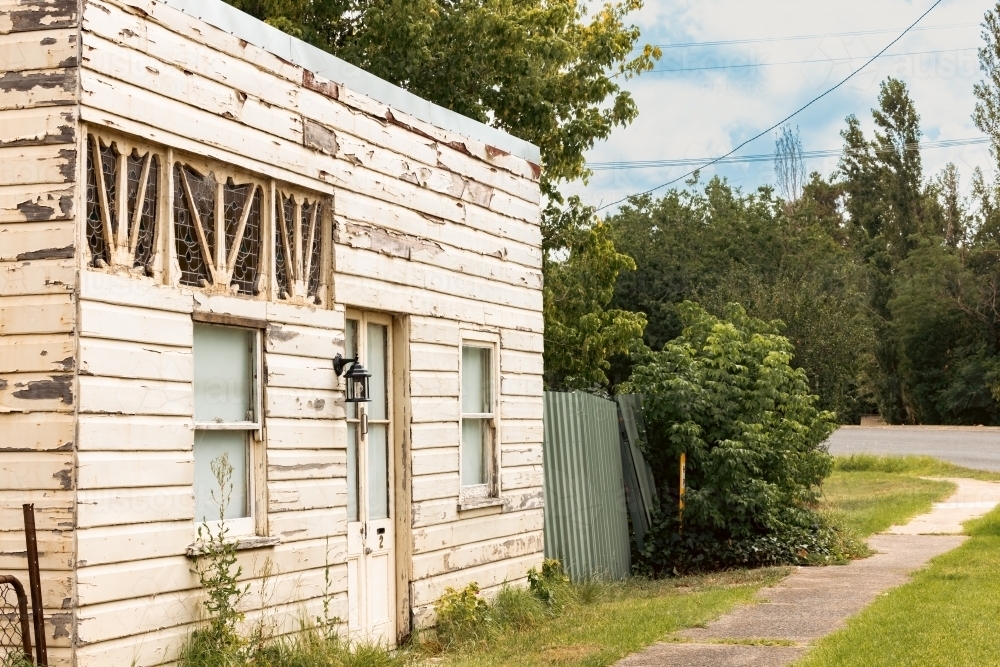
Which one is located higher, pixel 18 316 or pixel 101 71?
pixel 101 71

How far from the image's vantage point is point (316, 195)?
823cm

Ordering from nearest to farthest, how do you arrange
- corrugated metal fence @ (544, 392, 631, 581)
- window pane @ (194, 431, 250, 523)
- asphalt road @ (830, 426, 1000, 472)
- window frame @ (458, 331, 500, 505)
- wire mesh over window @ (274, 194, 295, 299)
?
1. window pane @ (194, 431, 250, 523)
2. wire mesh over window @ (274, 194, 295, 299)
3. window frame @ (458, 331, 500, 505)
4. corrugated metal fence @ (544, 392, 631, 581)
5. asphalt road @ (830, 426, 1000, 472)

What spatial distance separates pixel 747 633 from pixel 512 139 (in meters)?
4.87

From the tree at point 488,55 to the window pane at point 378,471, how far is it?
11020 millimetres

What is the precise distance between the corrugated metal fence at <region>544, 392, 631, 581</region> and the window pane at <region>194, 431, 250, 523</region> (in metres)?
5.21

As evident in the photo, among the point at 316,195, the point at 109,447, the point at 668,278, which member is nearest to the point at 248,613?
the point at 109,447

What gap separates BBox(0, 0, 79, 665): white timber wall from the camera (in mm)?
5906

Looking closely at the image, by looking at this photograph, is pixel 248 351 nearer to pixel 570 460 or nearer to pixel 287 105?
pixel 287 105

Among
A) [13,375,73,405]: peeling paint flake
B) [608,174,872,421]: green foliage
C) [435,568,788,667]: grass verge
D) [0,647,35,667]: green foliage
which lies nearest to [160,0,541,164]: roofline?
[13,375,73,405]: peeling paint flake

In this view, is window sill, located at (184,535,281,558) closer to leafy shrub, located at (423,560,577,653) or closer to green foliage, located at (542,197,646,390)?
leafy shrub, located at (423,560,577,653)

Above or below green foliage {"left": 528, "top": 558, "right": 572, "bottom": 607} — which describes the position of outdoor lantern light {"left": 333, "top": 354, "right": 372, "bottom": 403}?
above

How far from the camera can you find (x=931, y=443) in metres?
34.7

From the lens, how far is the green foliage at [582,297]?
73.8 ft

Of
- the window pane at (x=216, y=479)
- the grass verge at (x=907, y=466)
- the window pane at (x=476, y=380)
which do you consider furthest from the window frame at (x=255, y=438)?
the grass verge at (x=907, y=466)
